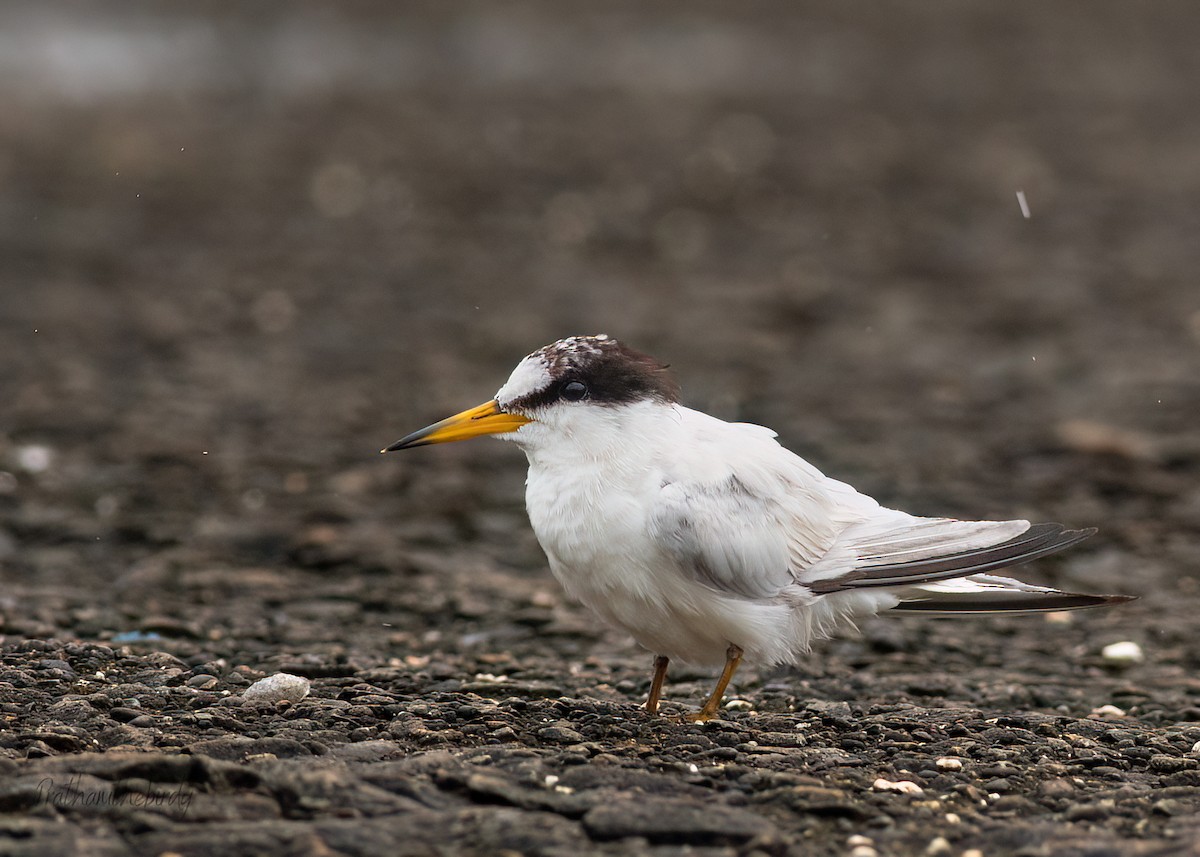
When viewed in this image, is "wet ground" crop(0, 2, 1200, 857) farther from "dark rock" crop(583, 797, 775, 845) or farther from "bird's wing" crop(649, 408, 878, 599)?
"bird's wing" crop(649, 408, 878, 599)

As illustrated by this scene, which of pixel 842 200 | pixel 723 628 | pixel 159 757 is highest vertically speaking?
pixel 842 200

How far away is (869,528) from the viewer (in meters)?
4.56

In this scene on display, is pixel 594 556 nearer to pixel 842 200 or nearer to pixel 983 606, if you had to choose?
pixel 983 606

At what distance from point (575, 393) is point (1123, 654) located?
2677mm

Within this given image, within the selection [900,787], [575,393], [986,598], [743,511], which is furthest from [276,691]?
[986,598]

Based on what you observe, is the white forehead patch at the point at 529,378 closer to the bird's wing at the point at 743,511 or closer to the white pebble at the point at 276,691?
the bird's wing at the point at 743,511

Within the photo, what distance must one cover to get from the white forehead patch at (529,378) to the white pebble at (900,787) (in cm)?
149

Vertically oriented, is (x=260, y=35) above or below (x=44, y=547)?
above

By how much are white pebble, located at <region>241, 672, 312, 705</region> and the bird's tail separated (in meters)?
1.85

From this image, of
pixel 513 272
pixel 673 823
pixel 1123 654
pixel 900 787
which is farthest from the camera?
pixel 513 272

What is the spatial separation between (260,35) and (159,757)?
49.1 ft

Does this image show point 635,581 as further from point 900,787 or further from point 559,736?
point 900,787

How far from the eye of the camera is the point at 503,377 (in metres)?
8.91

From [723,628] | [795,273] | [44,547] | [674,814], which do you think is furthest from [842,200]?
[674,814]
